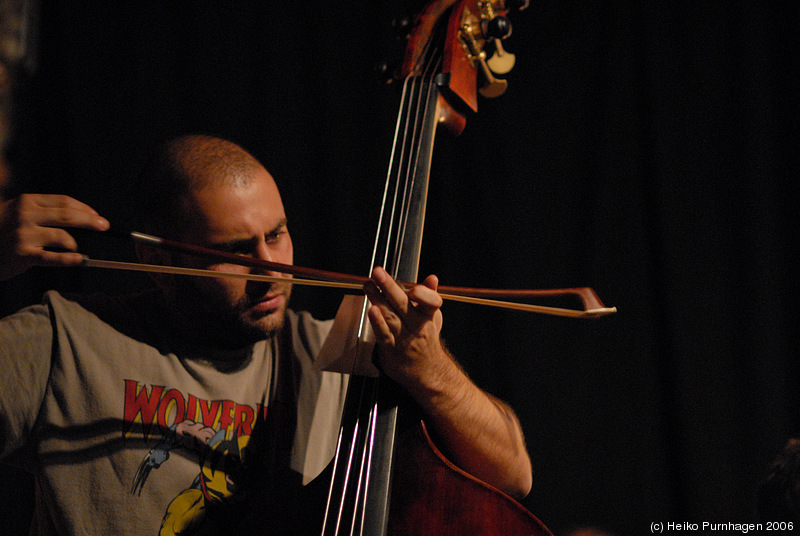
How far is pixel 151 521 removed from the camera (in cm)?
74

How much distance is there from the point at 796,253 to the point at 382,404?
124 centimetres

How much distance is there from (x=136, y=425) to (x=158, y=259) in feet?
0.89

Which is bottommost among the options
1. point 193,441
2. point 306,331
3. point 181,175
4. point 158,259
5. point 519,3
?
point 193,441

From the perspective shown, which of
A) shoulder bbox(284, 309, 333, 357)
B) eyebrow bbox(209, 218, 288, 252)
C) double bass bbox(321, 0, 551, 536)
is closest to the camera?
double bass bbox(321, 0, 551, 536)

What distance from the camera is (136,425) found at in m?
0.77

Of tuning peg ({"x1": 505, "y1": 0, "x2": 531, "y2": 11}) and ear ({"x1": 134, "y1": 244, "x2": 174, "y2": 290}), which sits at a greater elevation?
tuning peg ({"x1": 505, "y1": 0, "x2": 531, "y2": 11})

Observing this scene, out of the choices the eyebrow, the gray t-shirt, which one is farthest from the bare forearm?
the eyebrow

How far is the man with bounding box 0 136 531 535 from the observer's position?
2.12 ft

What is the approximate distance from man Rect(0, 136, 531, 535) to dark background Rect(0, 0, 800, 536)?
43 cm

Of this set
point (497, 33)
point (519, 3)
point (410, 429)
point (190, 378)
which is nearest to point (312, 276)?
point (410, 429)

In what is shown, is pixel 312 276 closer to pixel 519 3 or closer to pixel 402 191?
pixel 402 191

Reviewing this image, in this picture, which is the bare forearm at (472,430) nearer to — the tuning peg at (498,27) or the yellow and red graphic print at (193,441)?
the yellow and red graphic print at (193,441)

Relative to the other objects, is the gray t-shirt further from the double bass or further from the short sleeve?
the double bass

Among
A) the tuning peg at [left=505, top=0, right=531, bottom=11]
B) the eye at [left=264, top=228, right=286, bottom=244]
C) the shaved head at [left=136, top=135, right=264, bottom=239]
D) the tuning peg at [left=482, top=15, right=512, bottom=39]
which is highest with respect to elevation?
the tuning peg at [left=505, top=0, right=531, bottom=11]
